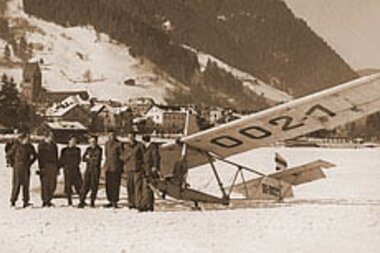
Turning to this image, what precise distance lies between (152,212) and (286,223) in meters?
0.76

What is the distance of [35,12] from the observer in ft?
10.1

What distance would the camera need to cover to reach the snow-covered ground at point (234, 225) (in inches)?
110

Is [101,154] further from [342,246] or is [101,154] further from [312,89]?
[342,246]

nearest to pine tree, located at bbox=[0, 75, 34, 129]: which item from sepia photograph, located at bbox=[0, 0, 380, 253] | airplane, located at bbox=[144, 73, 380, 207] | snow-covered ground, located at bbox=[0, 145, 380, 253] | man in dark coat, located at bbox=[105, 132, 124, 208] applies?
sepia photograph, located at bbox=[0, 0, 380, 253]

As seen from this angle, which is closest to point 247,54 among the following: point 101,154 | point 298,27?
point 298,27

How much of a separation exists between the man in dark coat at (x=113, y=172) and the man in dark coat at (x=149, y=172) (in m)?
0.12

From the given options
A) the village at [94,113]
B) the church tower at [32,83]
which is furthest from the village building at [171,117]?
the church tower at [32,83]

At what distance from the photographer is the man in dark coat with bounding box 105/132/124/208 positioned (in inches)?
142

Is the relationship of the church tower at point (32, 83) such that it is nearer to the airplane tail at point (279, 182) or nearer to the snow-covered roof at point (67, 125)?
the snow-covered roof at point (67, 125)

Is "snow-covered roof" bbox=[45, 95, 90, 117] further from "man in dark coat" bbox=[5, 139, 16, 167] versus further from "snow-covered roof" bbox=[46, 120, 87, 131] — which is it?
"man in dark coat" bbox=[5, 139, 16, 167]

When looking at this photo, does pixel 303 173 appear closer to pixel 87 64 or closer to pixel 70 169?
pixel 70 169

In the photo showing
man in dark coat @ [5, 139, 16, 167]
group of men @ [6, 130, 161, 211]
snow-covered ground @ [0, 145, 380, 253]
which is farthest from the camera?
group of men @ [6, 130, 161, 211]

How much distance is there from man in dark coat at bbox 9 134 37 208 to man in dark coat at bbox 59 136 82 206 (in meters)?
0.15

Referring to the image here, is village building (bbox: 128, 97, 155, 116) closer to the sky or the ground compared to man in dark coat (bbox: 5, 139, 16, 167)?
closer to the sky
